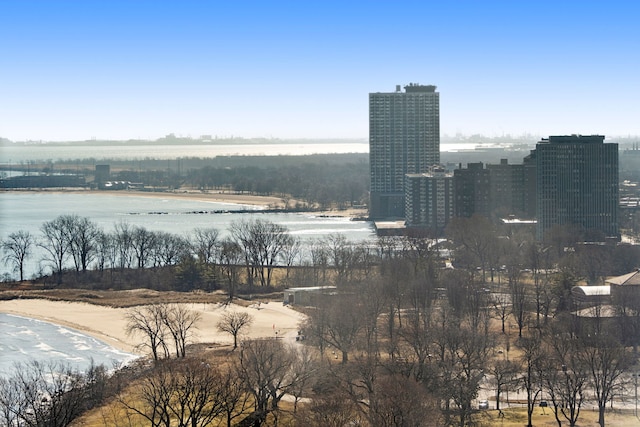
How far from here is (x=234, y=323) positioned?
18562mm

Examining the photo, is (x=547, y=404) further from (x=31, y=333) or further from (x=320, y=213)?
(x=320, y=213)

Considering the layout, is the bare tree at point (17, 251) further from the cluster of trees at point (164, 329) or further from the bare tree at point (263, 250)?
the cluster of trees at point (164, 329)

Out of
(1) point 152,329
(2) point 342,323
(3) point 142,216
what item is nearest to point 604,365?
(2) point 342,323

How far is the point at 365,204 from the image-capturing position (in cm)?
5412

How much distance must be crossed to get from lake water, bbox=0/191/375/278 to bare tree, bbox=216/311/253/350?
1012cm

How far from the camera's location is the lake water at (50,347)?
17.0 meters

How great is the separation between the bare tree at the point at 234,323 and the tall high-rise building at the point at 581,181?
16111 mm

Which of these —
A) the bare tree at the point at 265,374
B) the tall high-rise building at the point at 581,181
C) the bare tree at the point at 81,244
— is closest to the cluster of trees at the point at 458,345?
the bare tree at the point at 265,374

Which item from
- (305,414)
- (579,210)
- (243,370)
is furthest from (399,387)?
(579,210)

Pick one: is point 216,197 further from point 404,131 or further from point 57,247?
point 57,247

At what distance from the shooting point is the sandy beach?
62.3 feet

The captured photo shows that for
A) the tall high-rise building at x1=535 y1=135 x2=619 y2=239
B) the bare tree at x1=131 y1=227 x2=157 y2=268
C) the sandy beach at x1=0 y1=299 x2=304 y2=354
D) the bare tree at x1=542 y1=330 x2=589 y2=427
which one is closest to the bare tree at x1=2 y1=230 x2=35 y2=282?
the bare tree at x1=131 y1=227 x2=157 y2=268

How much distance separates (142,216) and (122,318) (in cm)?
2652

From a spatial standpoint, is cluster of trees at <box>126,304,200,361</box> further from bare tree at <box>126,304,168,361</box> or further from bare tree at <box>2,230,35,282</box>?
bare tree at <box>2,230,35,282</box>
